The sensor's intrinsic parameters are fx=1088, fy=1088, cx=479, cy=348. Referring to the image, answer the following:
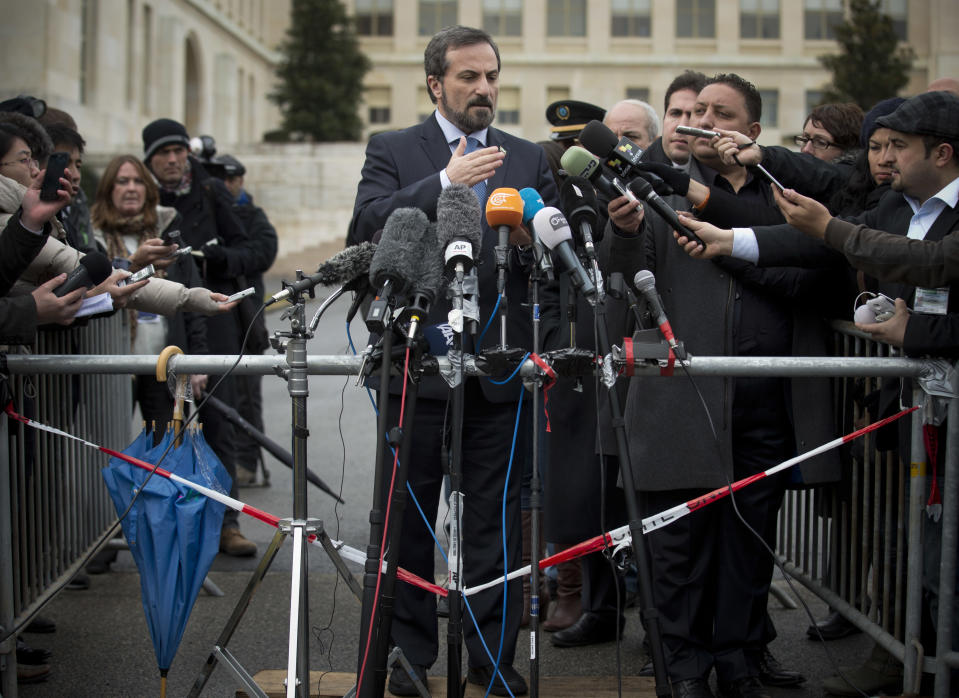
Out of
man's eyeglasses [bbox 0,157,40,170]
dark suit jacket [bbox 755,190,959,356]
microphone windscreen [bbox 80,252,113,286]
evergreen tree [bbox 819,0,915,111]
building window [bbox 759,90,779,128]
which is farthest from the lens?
building window [bbox 759,90,779,128]

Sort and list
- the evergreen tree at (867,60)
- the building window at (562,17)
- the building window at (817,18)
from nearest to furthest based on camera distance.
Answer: the evergreen tree at (867,60) < the building window at (817,18) < the building window at (562,17)

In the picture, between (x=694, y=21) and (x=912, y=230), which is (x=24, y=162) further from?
(x=694, y=21)

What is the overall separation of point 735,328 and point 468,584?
1429 mm

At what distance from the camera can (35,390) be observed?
167 inches

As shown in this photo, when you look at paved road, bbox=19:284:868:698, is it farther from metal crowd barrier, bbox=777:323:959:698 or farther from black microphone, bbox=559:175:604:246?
black microphone, bbox=559:175:604:246

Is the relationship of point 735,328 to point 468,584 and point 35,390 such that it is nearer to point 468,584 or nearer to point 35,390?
point 468,584

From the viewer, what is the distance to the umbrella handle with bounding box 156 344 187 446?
3801 mm

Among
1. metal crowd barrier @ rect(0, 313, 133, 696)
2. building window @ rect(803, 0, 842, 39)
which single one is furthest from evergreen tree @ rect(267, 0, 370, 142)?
metal crowd barrier @ rect(0, 313, 133, 696)

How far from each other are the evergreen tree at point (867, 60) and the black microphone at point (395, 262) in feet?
141

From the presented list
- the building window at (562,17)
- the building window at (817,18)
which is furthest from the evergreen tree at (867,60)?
the building window at (562,17)

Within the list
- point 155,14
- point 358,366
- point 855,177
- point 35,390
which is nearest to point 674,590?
point 358,366

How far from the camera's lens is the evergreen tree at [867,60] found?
42.9 meters

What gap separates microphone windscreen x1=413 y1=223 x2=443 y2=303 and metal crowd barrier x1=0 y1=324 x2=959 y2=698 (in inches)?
13.2

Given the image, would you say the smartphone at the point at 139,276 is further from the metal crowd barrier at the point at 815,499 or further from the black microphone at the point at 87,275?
the metal crowd barrier at the point at 815,499
